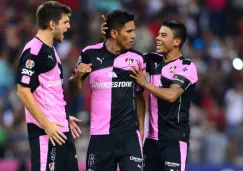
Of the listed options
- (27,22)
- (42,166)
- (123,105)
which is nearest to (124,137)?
(123,105)

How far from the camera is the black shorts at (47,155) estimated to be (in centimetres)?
916

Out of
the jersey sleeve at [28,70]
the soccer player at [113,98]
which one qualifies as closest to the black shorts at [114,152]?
the soccer player at [113,98]

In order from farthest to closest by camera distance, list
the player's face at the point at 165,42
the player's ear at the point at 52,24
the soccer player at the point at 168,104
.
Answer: the player's face at the point at 165,42 → the soccer player at the point at 168,104 → the player's ear at the point at 52,24

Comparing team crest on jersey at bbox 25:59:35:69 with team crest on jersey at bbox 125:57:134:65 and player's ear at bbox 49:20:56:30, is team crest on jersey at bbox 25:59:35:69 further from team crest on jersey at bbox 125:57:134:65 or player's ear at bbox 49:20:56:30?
team crest on jersey at bbox 125:57:134:65

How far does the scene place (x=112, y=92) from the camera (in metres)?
9.77

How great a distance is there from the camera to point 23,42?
17.1 m

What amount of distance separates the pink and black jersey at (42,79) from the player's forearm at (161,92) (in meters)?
1.06

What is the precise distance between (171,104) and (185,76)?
14.4 inches

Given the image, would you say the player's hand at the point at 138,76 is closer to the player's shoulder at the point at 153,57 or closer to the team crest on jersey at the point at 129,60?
the team crest on jersey at the point at 129,60

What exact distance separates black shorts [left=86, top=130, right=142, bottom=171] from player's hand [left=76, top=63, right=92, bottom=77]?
0.76 metres

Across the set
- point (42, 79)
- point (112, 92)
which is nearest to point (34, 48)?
point (42, 79)

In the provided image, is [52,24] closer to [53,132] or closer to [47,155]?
[53,132]

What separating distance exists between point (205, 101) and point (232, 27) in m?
2.67

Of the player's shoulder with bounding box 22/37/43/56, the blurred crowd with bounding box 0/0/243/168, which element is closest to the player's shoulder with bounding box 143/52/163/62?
the player's shoulder with bounding box 22/37/43/56
